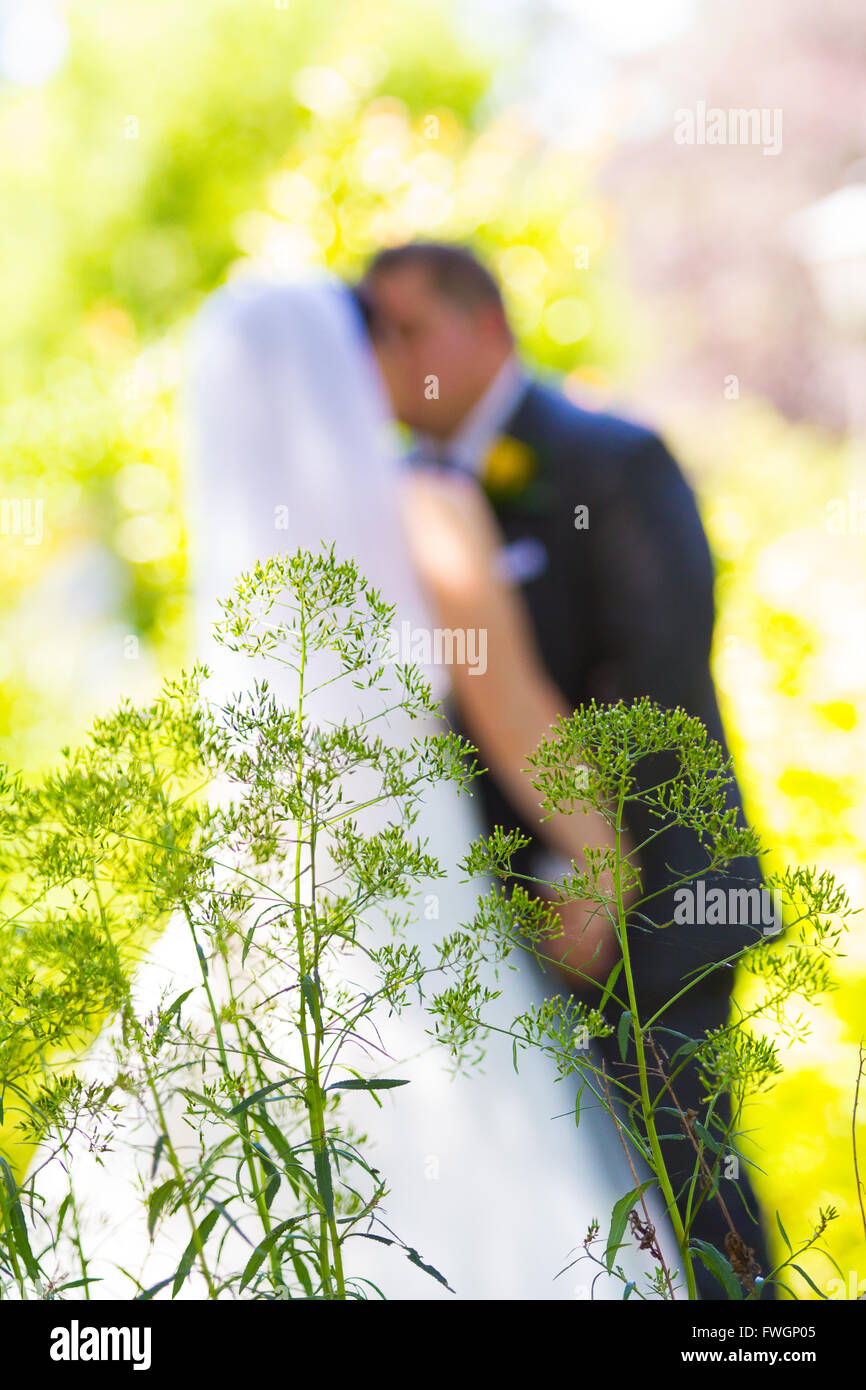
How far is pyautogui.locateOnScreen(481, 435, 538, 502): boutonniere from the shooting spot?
1.73 meters

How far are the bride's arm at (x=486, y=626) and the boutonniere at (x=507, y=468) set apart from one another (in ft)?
0.09

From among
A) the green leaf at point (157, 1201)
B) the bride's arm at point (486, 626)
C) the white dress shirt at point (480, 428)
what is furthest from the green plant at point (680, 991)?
the white dress shirt at point (480, 428)

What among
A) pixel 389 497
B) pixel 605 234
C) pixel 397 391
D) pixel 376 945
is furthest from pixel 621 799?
pixel 605 234

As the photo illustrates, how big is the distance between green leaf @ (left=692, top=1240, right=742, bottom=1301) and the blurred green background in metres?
0.48

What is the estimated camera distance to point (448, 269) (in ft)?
5.78

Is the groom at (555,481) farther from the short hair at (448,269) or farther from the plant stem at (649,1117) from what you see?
the plant stem at (649,1117)

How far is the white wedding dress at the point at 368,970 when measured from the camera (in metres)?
1.04

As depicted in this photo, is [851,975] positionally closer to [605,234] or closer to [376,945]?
[376,945]

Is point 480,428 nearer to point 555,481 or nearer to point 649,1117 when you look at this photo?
point 555,481

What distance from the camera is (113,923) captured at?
879mm

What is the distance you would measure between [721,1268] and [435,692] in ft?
2.83

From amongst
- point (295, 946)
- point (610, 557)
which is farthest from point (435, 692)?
point (295, 946)

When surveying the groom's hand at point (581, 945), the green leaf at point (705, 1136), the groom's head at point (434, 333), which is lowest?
the green leaf at point (705, 1136)
